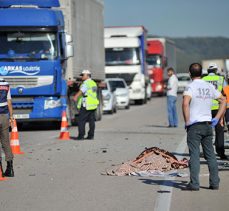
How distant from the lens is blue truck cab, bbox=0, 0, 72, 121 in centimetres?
2327

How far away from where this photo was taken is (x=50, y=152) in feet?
55.4

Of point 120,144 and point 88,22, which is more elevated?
point 88,22

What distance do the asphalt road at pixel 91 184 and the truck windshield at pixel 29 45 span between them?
4409mm

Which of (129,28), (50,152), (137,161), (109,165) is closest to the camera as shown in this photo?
(137,161)

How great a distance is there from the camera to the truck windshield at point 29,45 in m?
23.3

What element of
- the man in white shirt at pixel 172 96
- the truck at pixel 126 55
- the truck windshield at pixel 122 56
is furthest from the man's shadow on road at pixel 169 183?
the truck windshield at pixel 122 56

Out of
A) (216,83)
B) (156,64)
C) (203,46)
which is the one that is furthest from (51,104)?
(203,46)

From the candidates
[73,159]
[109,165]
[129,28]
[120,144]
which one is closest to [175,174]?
[109,165]

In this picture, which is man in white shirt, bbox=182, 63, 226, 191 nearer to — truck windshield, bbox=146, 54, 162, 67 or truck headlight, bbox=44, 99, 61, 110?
truck headlight, bbox=44, 99, 61, 110

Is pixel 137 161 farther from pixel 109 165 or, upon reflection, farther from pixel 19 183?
pixel 19 183

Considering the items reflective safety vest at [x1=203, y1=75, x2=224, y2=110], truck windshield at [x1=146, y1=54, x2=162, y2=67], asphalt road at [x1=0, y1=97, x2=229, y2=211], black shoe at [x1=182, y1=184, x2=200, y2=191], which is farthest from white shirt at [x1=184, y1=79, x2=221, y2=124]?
truck windshield at [x1=146, y1=54, x2=162, y2=67]

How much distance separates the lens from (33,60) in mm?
23266

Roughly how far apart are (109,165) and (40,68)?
9.61 meters

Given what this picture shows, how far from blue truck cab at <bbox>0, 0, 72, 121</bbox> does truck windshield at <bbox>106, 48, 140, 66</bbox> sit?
19.0m
